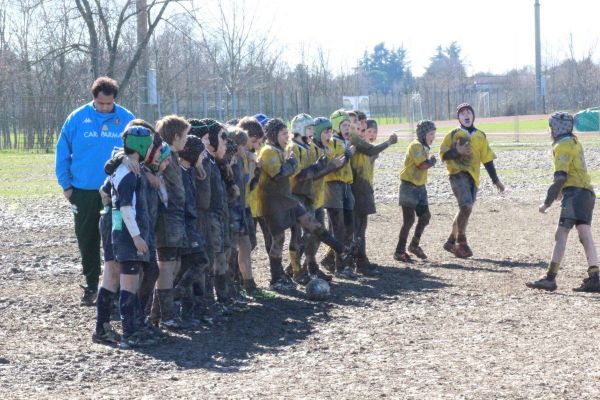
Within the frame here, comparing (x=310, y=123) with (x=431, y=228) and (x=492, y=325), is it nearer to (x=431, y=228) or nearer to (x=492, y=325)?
(x=492, y=325)

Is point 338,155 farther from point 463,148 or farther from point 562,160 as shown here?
point 562,160

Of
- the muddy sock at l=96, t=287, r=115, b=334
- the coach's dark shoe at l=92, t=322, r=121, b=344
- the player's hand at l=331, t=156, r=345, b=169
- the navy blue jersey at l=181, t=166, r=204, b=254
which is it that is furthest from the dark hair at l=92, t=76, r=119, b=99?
the player's hand at l=331, t=156, r=345, b=169

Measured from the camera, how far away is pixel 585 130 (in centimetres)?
4494

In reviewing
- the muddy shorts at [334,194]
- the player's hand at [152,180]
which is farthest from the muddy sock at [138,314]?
the muddy shorts at [334,194]

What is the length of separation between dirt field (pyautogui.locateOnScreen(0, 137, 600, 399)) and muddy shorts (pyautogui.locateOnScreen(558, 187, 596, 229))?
68 cm

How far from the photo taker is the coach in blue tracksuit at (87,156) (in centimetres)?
991

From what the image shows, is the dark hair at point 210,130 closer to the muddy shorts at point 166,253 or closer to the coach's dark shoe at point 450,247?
the muddy shorts at point 166,253

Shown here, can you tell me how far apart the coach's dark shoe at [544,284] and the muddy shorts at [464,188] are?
2.88 m

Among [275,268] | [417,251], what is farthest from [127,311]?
[417,251]

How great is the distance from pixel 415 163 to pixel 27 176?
1740 centimetres

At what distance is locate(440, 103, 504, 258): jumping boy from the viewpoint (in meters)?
13.3

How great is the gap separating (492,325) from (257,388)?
2667 millimetres

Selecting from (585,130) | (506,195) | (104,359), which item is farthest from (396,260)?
(585,130)

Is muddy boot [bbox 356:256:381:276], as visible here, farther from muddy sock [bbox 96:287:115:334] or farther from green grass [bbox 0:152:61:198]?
green grass [bbox 0:152:61:198]
